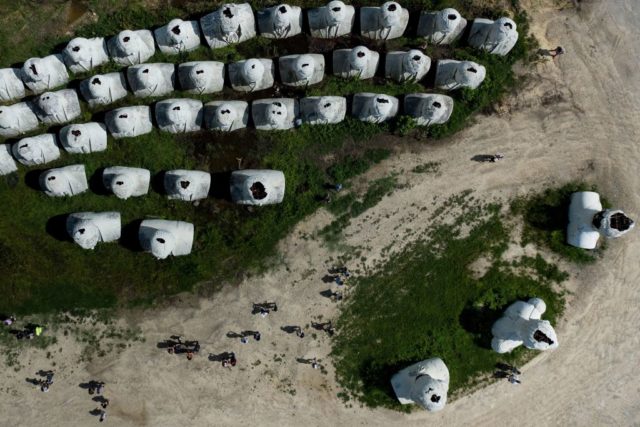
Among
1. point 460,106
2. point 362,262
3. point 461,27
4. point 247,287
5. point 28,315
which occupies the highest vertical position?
point 461,27

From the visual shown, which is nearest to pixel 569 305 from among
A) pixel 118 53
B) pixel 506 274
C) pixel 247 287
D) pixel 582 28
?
pixel 506 274

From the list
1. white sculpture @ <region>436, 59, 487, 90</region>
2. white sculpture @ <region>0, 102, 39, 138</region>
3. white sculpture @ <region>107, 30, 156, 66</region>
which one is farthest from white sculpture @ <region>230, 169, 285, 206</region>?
white sculpture @ <region>0, 102, 39, 138</region>

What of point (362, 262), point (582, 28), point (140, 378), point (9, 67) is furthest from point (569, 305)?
point (9, 67)

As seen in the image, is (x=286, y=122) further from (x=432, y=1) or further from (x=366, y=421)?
(x=366, y=421)

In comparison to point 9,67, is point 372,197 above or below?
below

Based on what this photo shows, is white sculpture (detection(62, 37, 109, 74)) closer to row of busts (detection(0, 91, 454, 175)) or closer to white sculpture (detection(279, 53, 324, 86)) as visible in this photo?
row of busts (detection(0, 91, 454, 175))

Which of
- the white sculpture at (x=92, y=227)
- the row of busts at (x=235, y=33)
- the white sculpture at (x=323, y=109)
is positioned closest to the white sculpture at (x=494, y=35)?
the row of busts at (x=235, y=33)

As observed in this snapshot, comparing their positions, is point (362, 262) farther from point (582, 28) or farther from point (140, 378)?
point (582, 28)

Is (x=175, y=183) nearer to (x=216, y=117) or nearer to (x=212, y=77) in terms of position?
(x=216, y=117)
